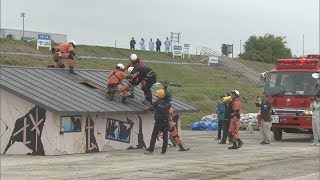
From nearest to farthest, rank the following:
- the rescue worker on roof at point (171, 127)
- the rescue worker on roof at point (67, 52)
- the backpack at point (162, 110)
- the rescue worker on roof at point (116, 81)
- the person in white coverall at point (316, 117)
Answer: the backpack at point (162, 110)
the rescue worker on roof at point (171, 127)
the rescue worker on roof at point (116, 81)
the rescue worker on roof at point (67, 52)
the person in white coverall at point (316, 117)

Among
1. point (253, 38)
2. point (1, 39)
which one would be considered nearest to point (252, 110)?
point (1, 39)

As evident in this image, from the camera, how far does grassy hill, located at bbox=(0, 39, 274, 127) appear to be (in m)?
40.5

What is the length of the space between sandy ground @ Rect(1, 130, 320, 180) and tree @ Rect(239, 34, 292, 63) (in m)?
67.8

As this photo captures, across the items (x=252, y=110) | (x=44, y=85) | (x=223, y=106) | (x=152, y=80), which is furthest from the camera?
(x=252, y=110)

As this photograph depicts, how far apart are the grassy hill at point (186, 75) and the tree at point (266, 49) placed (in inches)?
731

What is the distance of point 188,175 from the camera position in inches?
517

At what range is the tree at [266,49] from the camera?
86812 millimetres

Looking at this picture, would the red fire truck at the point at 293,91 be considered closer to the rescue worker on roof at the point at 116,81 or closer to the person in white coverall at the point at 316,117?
A: the person in white coverall at the point at 316,117

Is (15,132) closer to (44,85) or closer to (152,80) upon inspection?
(44,85)

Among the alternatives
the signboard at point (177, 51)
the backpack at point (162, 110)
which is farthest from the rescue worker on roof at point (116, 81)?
the signboard at point (177, 51)

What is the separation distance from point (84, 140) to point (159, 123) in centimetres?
232

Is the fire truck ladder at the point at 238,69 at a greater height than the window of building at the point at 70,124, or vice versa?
the fire truck ladder at the point at 238,69

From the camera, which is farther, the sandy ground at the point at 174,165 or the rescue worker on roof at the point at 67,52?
the rescue worker on roof at the point at 67,52

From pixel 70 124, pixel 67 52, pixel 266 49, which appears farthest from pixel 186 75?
pixel 266 49
